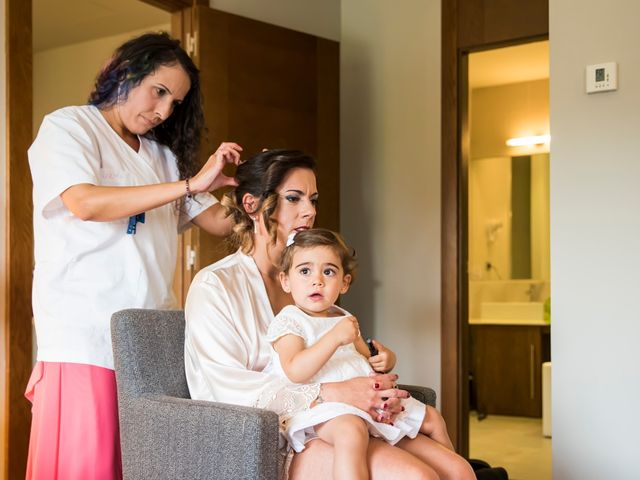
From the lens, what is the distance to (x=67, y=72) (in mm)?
5785

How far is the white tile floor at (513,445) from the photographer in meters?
4.25

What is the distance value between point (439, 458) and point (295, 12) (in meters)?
2.88

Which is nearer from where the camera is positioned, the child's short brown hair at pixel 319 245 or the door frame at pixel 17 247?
the child's short brown hair at pixel 319 245

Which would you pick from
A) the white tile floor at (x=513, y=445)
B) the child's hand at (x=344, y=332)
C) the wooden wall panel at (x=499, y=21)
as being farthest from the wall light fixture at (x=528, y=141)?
the child's hand at (x=344, y=332)

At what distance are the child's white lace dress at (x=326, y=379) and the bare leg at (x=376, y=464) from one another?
30mm

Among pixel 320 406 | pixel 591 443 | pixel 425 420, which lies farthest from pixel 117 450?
pixel 591 443

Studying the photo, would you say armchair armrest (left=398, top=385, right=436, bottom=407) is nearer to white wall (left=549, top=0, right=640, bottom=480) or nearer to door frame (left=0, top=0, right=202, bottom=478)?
white wall (left=549, top=0, right=640, bottom=480)

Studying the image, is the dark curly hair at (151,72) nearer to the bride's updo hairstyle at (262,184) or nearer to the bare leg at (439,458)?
the bride's updo hairstyle at (262,184)

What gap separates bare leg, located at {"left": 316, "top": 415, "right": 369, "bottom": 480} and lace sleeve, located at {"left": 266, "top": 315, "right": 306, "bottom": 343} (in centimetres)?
22

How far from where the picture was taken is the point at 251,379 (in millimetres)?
1810

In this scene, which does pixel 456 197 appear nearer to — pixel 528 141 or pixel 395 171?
pixel 395 171

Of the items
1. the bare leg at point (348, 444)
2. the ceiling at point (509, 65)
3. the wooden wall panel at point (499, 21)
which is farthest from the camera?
the ceiling at point (509, 65)

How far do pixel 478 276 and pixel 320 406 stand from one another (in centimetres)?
508

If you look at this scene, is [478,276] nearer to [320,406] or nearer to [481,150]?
[481,150]
